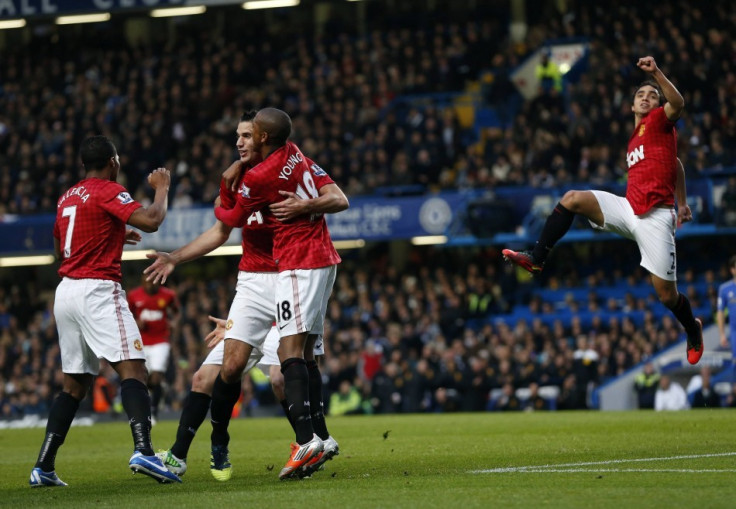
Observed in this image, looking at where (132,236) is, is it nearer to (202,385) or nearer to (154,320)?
(202,385)

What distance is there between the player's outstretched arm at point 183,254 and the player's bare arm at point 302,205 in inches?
25.2

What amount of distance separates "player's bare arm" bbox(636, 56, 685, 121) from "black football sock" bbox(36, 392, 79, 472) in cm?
469

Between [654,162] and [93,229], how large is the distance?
4426 mm

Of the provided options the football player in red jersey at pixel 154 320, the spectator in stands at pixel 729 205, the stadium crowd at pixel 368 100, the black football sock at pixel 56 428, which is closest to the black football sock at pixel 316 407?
the black football sock at pixel 56 428

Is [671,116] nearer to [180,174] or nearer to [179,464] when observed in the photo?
[179,464]

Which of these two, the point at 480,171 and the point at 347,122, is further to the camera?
the point at 347,122

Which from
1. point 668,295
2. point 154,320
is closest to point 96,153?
point 668,295

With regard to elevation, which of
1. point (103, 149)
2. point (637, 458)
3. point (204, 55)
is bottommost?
point (637, 458)

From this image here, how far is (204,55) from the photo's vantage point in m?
33.7

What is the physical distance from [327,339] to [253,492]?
777 inches

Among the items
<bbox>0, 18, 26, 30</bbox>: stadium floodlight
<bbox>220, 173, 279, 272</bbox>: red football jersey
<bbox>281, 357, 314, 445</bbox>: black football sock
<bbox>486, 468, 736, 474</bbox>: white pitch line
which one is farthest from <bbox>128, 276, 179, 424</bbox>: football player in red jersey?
<bbox>0, 18, 26, 30</bbox>: stadium floodlight

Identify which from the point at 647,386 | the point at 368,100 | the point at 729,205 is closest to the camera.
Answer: the point at 647,386

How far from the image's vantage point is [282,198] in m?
8.34

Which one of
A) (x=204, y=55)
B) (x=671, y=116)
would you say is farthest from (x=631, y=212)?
(x=204, y=55)
